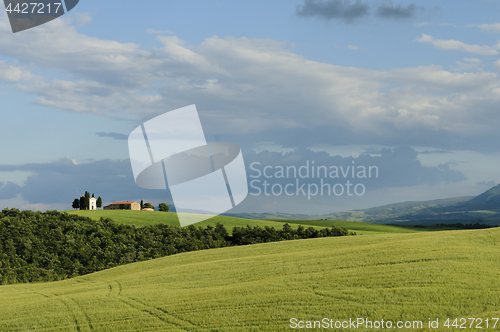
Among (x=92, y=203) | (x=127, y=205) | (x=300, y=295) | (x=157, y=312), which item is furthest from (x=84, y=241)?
(x=127, y=205)

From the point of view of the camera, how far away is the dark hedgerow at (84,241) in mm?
44562

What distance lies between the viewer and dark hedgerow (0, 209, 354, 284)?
44562 millimetres

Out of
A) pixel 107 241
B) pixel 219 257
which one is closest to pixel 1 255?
pixel 107 241

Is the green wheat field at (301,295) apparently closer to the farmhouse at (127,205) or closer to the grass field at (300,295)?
the grass field at (300,295)

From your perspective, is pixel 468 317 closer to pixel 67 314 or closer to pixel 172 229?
pixel 67 314

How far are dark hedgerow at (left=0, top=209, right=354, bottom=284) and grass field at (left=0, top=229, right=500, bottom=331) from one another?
21.9 metres

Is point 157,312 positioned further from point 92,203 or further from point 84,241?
point 92,203

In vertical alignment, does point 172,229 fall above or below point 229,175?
below

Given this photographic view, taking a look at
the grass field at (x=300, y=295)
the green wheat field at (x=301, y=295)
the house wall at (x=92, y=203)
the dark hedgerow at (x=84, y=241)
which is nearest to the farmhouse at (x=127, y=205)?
the house wall at (x=92, y=203)

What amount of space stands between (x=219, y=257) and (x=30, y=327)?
1942 centimetres

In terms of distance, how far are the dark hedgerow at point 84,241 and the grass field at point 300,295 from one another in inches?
861

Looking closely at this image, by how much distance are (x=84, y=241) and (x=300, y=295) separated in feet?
136

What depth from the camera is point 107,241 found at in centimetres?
5009

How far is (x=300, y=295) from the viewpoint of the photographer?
15.4 meters
